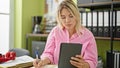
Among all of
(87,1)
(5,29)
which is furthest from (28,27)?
(87,1)

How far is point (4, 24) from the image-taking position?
311 cm

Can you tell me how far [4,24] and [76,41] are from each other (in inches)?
82.9

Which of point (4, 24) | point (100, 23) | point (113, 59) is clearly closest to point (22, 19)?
point (4, 24)

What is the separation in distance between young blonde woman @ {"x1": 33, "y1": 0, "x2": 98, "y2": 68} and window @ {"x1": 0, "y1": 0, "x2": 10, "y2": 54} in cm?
191

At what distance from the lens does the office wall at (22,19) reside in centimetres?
303

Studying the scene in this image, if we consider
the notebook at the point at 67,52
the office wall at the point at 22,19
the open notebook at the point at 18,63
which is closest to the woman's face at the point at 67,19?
the notebook at the point at 67,52

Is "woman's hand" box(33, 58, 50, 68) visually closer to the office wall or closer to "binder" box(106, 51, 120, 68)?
"binder" box(106, 51, 120, 68)

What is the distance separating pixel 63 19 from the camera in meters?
1.29

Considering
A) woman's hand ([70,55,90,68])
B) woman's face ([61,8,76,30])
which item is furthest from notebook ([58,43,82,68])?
woman's face ([61,8,76,30])

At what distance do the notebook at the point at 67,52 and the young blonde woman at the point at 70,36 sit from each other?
0.43ft

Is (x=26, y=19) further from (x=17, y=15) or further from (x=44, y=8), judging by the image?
(x=44, y=8)


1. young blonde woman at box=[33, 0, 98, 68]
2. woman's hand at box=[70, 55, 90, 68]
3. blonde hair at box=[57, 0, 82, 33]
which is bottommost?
woman's hand at box=[70, 55, 90, 68]

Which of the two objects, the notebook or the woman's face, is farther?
the woman's face

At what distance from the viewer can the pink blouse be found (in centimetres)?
121
